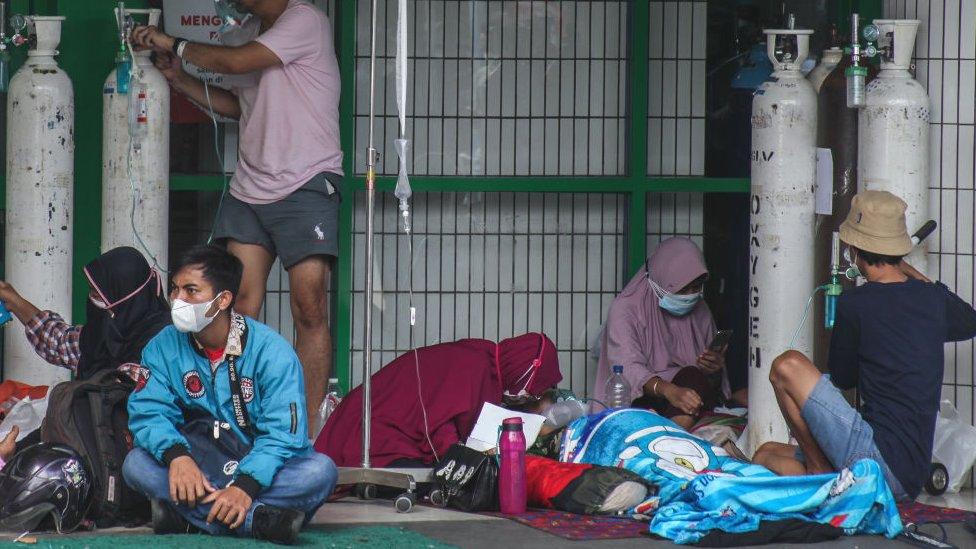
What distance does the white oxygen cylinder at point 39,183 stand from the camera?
22.3 ft

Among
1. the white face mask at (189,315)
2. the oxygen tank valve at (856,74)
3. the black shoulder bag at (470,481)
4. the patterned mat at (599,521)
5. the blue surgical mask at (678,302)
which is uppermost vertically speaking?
the oxygen tank valve at (856,74)

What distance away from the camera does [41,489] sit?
16.7ft

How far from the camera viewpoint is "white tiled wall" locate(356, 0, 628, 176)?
758cm

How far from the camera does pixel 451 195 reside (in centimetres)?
763

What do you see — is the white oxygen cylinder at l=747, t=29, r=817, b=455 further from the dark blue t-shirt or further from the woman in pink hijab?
the dark blue t-shirt

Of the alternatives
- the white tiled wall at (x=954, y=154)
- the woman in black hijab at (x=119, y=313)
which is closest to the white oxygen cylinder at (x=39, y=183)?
the woman in black hijab at (x=119, y=313)

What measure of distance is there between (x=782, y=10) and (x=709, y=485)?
3.06 meters

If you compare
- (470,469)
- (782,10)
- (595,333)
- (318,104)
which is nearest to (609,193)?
(595,333)

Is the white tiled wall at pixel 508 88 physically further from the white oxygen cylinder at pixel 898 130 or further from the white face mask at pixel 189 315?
the white face mask at pixel 189 315

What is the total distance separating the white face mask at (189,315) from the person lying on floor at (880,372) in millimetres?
2043

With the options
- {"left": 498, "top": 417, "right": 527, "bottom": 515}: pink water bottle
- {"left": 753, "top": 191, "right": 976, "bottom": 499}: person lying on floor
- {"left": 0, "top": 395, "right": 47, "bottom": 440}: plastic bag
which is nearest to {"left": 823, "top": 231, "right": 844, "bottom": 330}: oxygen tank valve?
{"left": 753, "top": 191, "right": 976, "bottom": 499}: person lying on floor

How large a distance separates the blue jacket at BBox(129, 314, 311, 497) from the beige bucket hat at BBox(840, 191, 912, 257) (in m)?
2.06

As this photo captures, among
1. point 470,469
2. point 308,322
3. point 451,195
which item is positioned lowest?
point 470,469

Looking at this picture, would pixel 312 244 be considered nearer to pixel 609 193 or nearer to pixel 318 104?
pixel 318 104
